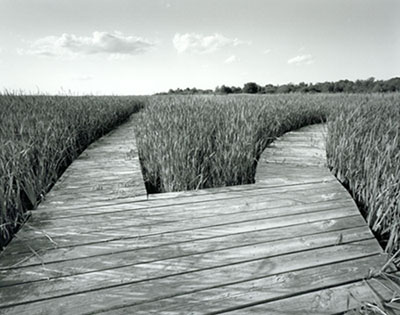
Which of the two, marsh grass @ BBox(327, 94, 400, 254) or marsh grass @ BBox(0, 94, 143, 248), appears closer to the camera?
marsh grass @ BBox(327, 94, 400, 254)

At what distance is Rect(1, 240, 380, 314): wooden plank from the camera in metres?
1.24

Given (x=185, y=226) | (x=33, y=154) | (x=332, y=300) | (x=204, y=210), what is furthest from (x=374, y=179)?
(x=33, y=154)

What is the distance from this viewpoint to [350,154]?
2547 millimetres


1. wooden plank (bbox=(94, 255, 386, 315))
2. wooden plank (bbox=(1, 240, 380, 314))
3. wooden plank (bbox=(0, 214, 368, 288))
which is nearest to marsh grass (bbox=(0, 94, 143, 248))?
wooden plank (bbox=(0, 214, 368, 288))

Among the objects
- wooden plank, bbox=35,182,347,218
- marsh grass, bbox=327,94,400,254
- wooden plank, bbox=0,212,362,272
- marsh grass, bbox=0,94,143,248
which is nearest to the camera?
wooden plank, bbox=0,212,362,272

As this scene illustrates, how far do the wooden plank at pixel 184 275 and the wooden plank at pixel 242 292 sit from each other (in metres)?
0.04

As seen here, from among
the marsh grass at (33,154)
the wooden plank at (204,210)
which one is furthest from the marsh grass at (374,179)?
the marsh grass at (33,154)

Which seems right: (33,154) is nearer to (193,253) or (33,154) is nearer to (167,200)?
(167,200)

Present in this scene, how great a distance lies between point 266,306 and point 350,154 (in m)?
1.94

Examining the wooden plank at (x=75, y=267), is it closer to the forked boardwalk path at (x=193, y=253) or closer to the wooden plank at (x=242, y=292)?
the forked boardwalk path at (x=193, y=253)

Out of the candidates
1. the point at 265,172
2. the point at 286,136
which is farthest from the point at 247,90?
the point at 265,172

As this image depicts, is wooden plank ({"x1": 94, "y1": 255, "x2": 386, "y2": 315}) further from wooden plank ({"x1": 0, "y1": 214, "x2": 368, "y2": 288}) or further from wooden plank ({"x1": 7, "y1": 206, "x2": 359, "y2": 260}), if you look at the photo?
wooden plank ({"x1": 7, "y1": 206, "x2": 359, "y2": 260})

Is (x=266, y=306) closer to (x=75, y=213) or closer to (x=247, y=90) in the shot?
(x=75, y=213)

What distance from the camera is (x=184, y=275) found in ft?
4.66
